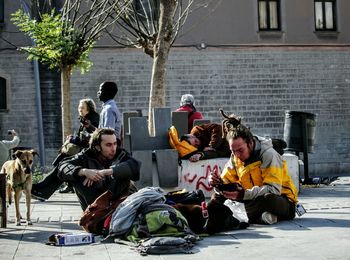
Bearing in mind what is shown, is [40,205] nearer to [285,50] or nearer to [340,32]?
[285,50]

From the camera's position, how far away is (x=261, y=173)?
7.55 m

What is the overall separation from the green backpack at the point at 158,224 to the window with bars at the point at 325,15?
62.7 feet

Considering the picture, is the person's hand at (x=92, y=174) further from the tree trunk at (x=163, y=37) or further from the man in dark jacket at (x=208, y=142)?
the tree trunk at (x=163, y=37)

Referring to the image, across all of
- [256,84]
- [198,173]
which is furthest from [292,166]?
[256,84]

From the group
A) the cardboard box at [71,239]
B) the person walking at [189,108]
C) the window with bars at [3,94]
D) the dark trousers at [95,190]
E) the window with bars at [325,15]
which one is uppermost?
the window with bars at [325,15]

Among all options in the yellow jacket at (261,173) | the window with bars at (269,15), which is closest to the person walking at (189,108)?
the yellow jacket at (261,173)

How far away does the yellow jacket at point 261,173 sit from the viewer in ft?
24.3

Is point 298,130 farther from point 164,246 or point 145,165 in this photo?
point 164,246

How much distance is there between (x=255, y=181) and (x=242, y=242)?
141 centimetres

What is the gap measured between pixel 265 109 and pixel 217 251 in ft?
58.3

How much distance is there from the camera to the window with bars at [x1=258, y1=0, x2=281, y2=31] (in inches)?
934

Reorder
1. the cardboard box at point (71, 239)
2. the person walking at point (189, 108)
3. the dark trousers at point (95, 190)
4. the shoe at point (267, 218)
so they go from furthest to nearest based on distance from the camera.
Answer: the person walking at point (189, 108)
the shoe at point (267, 218)
the dark trousers at point (95, 190)
the cardboard box at point (71, 239)

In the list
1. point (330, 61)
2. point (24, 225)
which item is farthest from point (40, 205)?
point (330, 61)

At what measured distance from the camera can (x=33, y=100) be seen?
21.6 meters
